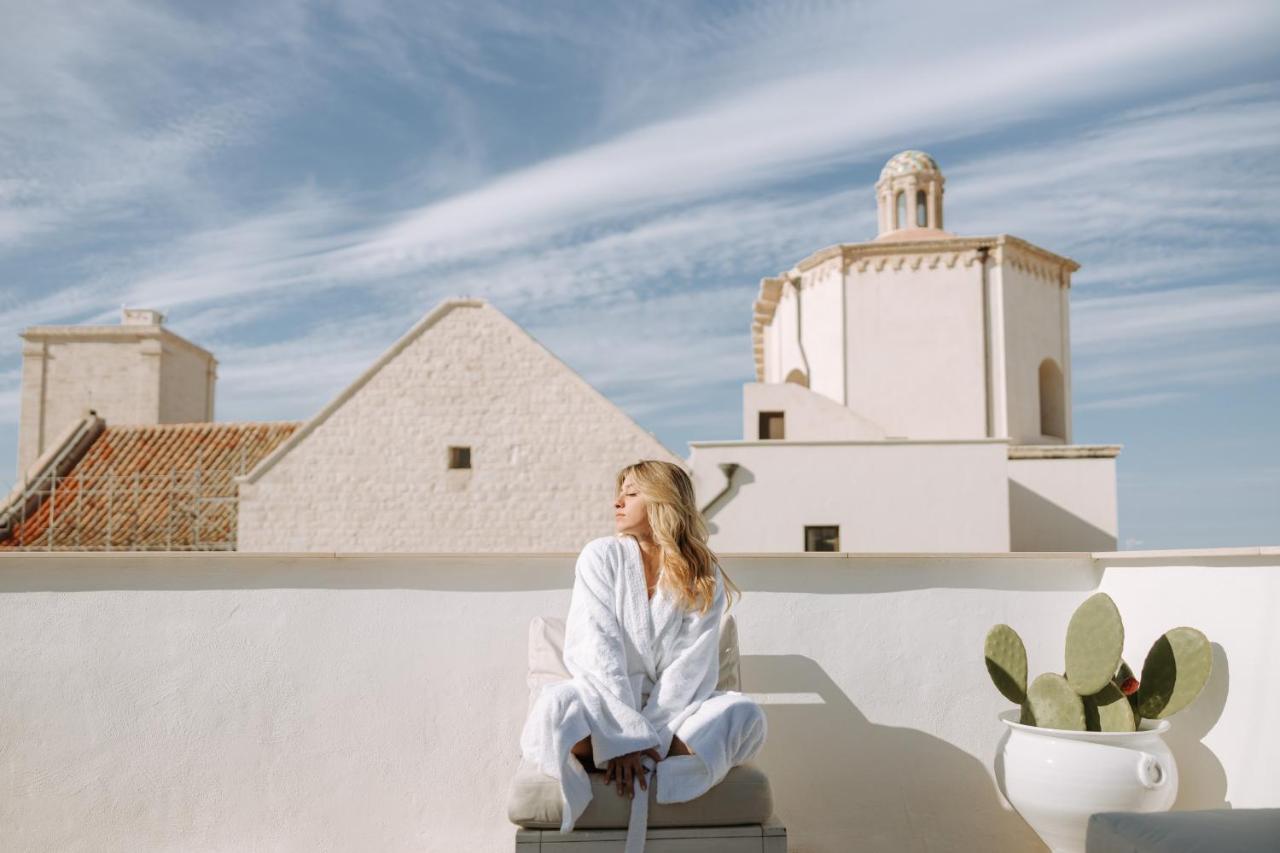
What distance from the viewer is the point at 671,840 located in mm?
3408

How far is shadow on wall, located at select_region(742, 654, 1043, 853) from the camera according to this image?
4695 mm

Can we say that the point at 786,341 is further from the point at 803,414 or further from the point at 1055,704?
the point at 1055,704

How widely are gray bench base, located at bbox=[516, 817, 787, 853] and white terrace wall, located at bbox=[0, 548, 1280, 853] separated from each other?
1.26 m

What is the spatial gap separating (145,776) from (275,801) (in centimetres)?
58

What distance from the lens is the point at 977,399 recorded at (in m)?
20.5

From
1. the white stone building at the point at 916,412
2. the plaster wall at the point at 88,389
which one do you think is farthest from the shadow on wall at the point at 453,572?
the plaster wall at the point at 88,389

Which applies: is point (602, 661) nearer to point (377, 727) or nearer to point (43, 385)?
point (377, 727)

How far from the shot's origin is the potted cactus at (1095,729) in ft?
12.7

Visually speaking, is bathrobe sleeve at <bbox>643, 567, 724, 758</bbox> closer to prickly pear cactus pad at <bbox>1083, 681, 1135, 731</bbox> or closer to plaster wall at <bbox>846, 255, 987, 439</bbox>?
prickly pear cactus pad at <bbox>1083, 681, 1135, 731</bbox>

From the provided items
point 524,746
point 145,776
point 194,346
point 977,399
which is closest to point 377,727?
point 145,776

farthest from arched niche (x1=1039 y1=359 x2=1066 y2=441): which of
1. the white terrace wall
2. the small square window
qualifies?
the white terrace wall

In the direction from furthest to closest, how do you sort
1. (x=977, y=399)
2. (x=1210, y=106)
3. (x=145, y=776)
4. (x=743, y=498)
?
1. (x=977, y=399)
2. (x=743, y=498)
3. (x=1210, y=106)
4. (x=145, y=776)

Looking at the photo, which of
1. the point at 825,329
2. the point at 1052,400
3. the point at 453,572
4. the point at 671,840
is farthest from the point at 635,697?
the point at 1052,400

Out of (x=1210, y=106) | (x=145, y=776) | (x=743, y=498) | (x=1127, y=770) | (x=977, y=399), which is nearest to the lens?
(x=1127, y=770)
